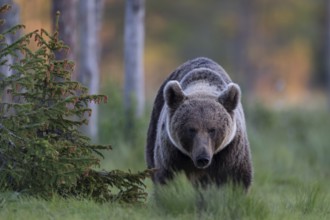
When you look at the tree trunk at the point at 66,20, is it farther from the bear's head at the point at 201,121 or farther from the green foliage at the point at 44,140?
the green foliage at the point at 44,140

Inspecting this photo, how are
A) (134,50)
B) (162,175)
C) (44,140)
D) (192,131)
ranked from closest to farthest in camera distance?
(44,140), (192,131), (162,175), (134,50)

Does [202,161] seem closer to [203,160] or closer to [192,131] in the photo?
[203,160]

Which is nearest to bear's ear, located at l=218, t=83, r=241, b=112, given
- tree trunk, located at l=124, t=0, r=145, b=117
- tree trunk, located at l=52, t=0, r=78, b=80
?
tree trunk, located at l=52, t=0, r=78, b=80

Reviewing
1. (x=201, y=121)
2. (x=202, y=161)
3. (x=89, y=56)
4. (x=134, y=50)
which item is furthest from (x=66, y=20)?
(x=202, y=161)

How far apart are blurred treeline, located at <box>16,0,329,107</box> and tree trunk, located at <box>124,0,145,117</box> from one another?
83.0 ft

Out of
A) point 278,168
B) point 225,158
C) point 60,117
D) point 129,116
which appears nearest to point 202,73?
point 225,158

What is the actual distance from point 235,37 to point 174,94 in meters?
37.9

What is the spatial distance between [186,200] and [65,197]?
115 centimetres

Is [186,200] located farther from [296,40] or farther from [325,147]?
[296,40]

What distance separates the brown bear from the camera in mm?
7172

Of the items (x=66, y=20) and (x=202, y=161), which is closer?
(x=202, y=161)

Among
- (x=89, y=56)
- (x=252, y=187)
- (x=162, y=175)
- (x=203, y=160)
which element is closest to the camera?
(x=203, y=160)

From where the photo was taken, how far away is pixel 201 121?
7195 mm

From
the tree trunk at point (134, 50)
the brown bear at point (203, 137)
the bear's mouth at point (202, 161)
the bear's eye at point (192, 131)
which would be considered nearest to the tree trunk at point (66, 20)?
the tree trunk at point (134, 50)
